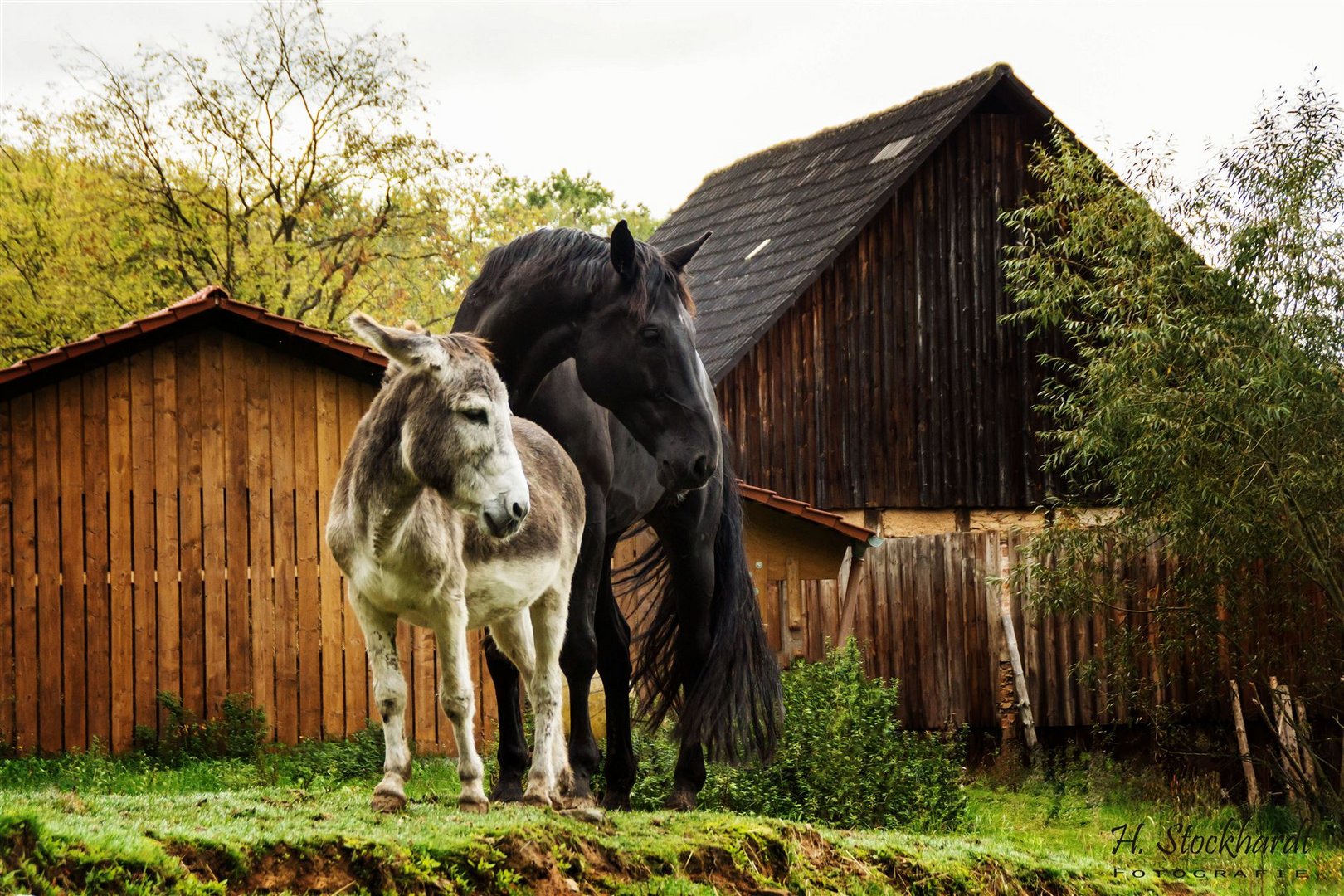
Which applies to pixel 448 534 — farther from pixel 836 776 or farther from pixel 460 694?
pixel 836 776

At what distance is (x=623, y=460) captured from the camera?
7.16m

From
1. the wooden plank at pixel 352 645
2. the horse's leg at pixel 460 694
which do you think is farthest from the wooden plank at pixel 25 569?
the horse's leg at pixel 460 694

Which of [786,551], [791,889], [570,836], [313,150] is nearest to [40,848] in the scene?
[570,836]

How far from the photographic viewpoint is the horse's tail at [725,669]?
7.75 meters

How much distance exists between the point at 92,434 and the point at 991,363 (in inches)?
513

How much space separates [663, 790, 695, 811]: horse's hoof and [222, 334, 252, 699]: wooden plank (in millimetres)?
6801

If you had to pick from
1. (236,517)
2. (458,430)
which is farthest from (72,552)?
(458,430)

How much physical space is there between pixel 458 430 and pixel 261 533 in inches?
351

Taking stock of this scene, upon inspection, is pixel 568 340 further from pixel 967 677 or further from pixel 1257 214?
pixel 967 677

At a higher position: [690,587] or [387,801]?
[690,587]

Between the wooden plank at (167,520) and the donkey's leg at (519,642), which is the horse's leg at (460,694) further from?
the wooden plank at (167,520)

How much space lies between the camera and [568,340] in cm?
650

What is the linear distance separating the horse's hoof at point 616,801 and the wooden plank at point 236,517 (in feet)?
23.2

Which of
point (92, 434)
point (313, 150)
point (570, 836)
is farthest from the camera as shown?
point (313, 150)
